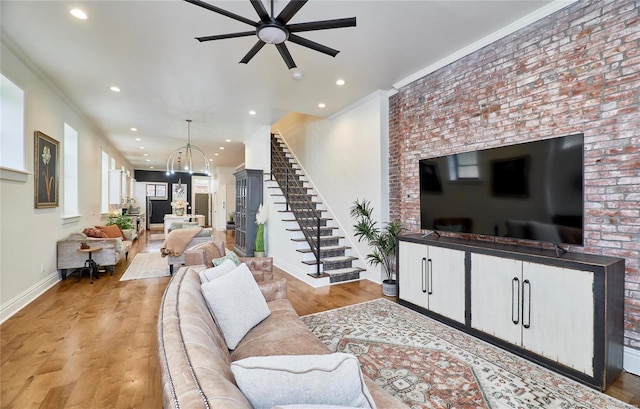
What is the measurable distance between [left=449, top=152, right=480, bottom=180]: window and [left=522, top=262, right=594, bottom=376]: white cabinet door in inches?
43.8

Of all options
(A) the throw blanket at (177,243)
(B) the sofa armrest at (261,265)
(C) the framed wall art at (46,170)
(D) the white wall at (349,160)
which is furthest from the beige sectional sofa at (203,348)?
(C) the framed wall art at (46,170)

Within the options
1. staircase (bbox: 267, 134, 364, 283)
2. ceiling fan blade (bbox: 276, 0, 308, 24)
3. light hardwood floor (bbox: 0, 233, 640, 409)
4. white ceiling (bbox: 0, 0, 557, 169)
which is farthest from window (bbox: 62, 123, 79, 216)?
ceiling fan blade (bbox: 276, 0, 308, 24)

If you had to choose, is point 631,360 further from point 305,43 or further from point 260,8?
point 260,8

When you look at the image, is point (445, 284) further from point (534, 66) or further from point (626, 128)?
point (534, 66)

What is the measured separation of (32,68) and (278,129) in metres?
5.81

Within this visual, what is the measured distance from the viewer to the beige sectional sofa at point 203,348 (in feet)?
2.44

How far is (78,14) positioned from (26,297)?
11.2 ft

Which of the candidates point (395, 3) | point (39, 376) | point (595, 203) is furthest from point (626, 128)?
point (39, 376)

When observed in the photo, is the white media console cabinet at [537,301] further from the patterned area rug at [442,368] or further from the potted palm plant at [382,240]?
the potted palm plant at [382,240]

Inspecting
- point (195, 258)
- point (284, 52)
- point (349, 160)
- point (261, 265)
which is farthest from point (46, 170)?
point (349, 160)

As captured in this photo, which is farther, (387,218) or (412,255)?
(387,218)

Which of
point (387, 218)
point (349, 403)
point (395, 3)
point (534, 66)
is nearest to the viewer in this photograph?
point (349, 403)

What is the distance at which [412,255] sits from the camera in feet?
11.8

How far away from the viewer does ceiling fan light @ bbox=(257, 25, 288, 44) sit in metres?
2.25
